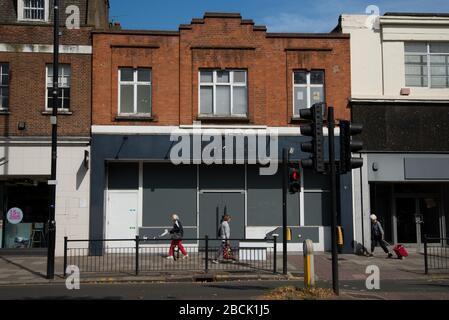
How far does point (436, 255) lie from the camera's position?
A: 19656mm

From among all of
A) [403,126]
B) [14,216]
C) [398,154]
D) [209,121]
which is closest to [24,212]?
[14,216]

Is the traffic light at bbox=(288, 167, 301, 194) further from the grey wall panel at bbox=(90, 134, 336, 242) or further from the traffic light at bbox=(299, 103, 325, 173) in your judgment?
the grey wall panel at bbox=(90, 134, 336, 242)

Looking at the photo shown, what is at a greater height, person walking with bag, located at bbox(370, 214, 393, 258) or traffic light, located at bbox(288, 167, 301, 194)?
traffic light, located at bbox(288, 167, 301, 194)

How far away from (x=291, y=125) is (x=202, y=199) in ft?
14.9

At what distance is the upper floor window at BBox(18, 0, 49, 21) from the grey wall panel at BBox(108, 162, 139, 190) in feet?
21.1

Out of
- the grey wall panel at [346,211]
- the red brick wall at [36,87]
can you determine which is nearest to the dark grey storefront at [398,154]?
the grey wall panel at [346,211]

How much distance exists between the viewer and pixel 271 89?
21969mm

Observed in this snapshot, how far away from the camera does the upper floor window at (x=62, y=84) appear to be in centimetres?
2125

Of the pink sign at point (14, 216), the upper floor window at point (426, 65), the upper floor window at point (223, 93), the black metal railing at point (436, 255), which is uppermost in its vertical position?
the upper floor window at point (426, 65)

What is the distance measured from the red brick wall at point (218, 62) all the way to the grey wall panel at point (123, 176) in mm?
1700

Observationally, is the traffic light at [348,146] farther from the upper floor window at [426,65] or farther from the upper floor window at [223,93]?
the upper floor window at [426,65]

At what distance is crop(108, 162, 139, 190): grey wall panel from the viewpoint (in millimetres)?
21608

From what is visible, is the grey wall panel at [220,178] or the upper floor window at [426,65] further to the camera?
the upper floor window at [426,65]
